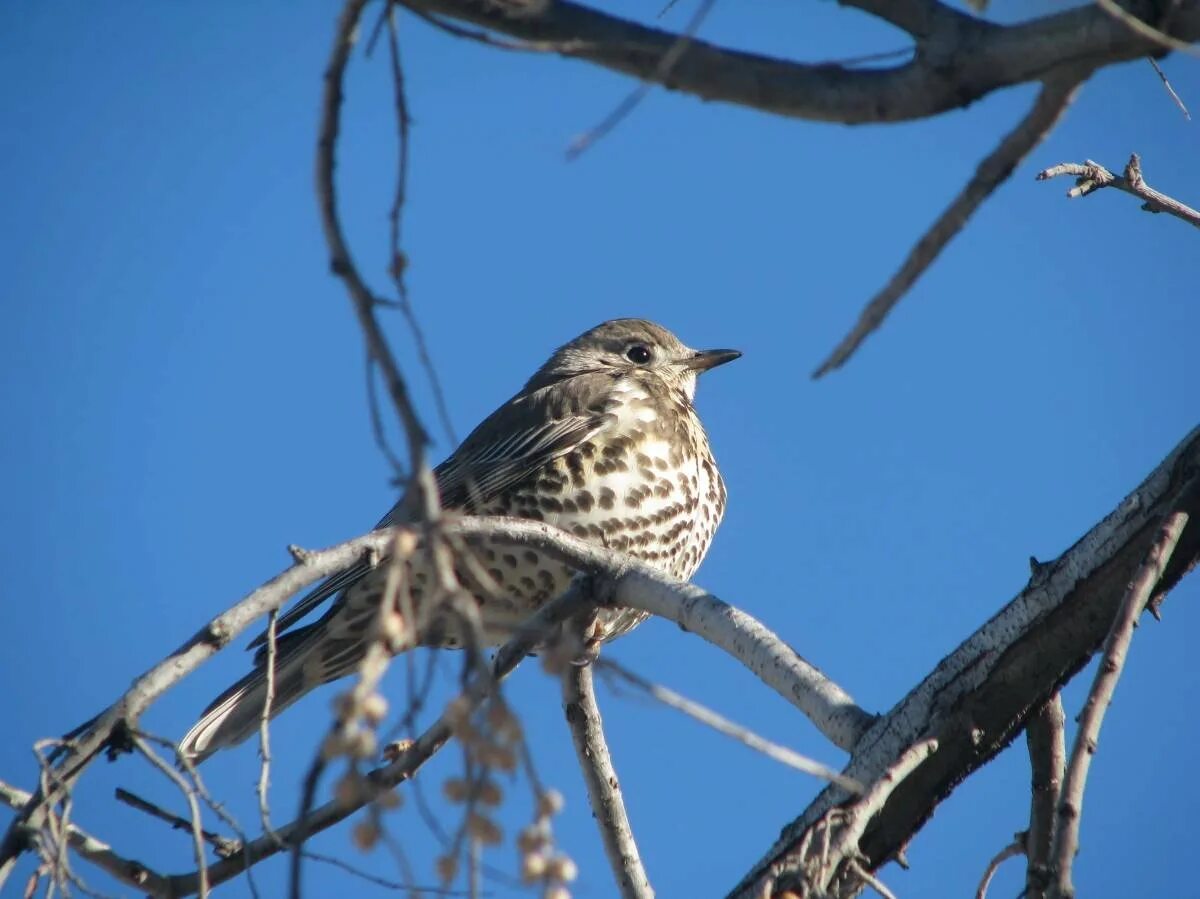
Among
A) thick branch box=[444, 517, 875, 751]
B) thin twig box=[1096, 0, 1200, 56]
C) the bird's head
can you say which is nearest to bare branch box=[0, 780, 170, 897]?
thick branch box=[444, 517, 875, 751]

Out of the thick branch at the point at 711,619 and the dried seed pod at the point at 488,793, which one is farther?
the thick branch at the point at 711,619

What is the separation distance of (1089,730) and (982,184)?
1113 millimetres

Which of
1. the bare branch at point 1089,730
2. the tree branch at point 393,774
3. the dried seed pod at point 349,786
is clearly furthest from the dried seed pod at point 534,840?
the bare branch at point 1089,730

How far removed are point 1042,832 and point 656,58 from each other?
258cm

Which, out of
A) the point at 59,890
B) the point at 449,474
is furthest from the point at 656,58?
the point at 449,474

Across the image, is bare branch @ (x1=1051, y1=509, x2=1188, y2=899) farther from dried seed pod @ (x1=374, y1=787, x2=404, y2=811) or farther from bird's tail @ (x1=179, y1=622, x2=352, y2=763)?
bird's tail @ (x1=179, y1=622, x2=352, y2=763)

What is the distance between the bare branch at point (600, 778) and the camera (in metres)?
4.40

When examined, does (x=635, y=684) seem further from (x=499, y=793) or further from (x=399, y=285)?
(x=399, y=285)

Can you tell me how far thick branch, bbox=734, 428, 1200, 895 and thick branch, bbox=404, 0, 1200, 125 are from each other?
1617mm

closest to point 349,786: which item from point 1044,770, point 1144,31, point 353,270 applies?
point 353,270

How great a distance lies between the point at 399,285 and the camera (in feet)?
6.85

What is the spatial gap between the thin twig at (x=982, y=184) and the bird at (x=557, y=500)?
3.42m

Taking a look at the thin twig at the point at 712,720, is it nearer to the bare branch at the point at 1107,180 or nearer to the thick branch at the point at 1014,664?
the thick branch at the point at 1014,664

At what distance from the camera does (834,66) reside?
240 cm
